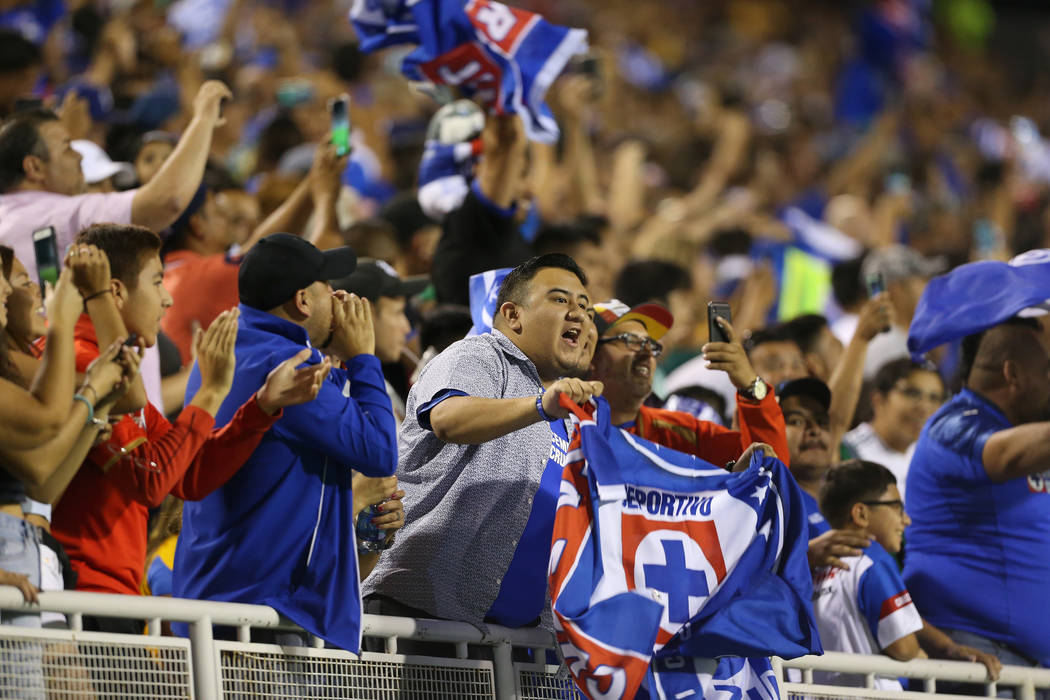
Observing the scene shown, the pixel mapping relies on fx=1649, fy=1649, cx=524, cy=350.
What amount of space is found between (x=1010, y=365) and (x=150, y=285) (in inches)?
125

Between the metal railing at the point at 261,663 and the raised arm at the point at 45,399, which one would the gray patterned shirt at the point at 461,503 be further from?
the raised arm at the point at 45,399

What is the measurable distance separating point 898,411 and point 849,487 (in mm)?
1496

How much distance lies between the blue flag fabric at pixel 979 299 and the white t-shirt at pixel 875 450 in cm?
107

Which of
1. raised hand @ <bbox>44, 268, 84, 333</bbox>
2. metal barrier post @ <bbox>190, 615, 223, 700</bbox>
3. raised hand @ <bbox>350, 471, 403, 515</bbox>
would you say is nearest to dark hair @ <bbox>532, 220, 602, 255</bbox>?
raised hand @ <bbox>350, 471, 403, 515</bbox>

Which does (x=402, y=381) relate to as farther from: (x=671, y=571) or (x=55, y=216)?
(x=671, y=571)

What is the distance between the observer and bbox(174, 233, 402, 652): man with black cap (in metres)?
4.51

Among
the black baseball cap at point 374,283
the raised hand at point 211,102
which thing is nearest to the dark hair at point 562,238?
the black baseball cap at point 374,283

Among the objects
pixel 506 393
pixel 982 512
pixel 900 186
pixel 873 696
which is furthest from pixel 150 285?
pixel 900 186

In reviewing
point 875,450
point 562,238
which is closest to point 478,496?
point 875,450

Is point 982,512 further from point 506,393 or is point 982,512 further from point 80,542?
point 80,542

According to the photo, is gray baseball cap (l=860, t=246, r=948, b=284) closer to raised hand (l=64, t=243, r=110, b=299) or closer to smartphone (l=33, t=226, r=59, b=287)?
smartphone (l=33, t=226, r=59, b=287)

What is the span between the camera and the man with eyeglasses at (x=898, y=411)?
731 centimetres

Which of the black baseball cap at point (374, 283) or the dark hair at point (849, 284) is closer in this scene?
the black baseball cap at point (374, 283)

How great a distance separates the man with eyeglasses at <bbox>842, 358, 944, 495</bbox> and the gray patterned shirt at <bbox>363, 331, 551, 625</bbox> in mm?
2684
